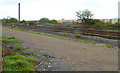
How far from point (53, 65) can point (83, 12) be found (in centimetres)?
2283

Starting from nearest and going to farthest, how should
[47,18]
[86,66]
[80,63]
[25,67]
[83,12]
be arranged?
[25,67] → [86,66] → [80,63] → [83,12] → [47,18]

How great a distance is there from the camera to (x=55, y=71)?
377 cm

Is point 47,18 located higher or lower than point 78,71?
higher

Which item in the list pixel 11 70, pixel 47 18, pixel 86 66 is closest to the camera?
pixel 11 70

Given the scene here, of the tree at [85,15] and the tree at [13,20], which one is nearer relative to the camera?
the tree at [85,15]

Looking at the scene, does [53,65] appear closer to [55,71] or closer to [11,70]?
[55,71]

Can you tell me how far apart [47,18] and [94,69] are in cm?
4052

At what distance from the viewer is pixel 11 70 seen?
3.60 meters

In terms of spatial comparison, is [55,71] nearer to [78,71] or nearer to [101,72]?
[78,71]

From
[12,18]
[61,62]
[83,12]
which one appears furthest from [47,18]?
[61,62]

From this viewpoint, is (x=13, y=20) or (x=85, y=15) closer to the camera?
(x=85, y=15)

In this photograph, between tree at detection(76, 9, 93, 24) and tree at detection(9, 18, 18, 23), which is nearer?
tree at detection(76, 9, 93, 24)

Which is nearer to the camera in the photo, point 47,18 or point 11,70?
point 11,70

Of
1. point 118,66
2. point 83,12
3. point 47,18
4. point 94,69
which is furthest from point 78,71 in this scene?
point 47,18
